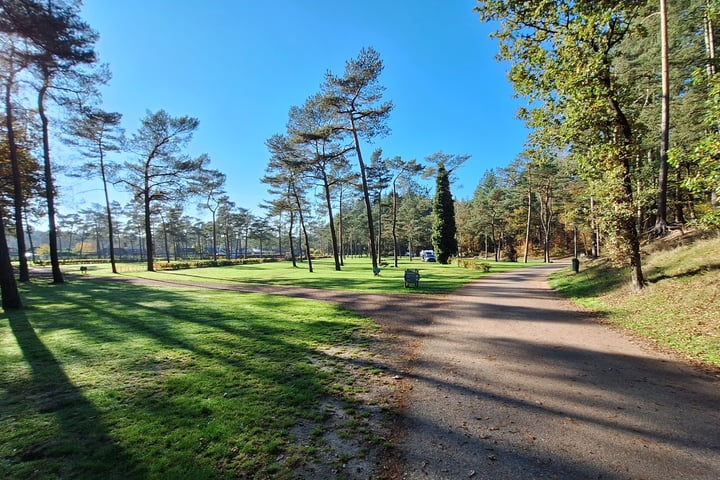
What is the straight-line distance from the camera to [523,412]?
3621 mm

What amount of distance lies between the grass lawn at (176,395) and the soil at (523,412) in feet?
0.45

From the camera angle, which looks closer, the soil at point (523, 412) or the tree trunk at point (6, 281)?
the soil at point (523, 412)

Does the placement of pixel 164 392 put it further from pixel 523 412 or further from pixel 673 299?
pixel 673 299

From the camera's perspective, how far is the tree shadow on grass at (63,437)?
8.61 feet

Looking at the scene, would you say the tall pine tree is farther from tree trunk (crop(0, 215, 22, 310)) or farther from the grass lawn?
tree trunk (crop(0, 215, 22, 310))

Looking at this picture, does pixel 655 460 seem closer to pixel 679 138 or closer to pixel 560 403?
pixel 560 403

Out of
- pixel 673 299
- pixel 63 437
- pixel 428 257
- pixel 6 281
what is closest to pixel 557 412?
pixel 63 437

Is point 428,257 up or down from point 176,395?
down

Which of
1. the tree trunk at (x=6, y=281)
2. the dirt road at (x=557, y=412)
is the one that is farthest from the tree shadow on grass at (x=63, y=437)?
the tree trunk at (x=6, y=281)

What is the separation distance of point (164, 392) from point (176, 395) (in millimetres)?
234

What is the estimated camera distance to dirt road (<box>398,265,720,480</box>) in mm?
2707

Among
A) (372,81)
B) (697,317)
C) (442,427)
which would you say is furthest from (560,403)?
(372,81)

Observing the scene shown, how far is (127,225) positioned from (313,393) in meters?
78.5

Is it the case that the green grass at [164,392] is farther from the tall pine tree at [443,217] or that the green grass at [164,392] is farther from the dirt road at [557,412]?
the tall pine tree at [443,217]
